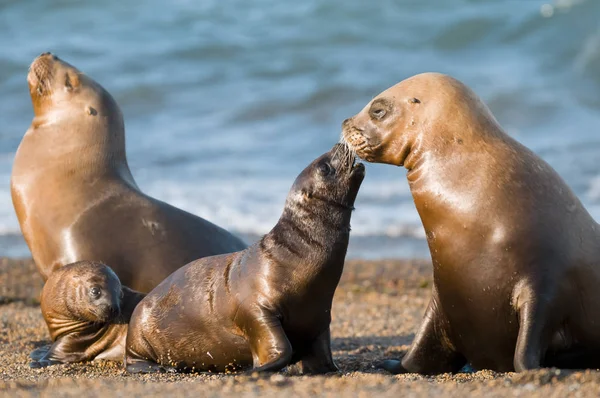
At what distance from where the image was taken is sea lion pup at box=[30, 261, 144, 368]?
7.46 metres

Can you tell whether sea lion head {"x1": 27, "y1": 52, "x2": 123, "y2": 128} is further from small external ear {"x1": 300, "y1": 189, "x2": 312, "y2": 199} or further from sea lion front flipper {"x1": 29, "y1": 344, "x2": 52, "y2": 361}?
small external ear {"x1": 300, "y1": 189, "x2": 312, "y2": 199}

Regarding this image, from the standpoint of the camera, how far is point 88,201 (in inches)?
339

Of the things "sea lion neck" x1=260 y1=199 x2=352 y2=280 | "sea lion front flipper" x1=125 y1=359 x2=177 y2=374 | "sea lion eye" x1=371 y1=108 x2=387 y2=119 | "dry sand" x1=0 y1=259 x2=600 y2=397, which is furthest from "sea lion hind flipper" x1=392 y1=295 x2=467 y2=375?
"sea lion front flipper" x1=125 y1=359 x2=177 y2=374

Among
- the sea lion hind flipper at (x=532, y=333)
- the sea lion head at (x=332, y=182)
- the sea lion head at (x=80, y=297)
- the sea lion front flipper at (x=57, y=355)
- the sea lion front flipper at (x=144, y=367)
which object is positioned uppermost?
the sea lion head at (x=332, y=182)

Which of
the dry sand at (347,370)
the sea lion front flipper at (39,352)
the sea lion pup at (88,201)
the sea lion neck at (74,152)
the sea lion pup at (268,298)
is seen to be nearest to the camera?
the dry sand at (347,370)

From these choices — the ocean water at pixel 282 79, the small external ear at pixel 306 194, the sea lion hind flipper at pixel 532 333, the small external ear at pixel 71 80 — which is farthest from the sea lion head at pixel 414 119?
the ocean water at pixel 282 79

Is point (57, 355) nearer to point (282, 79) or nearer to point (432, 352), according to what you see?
point (432, 352)

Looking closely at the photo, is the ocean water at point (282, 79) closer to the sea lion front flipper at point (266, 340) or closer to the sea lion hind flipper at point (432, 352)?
the sea lion hind flipper at point (432, 352)

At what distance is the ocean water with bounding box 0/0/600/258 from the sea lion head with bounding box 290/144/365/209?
5917 millimetres

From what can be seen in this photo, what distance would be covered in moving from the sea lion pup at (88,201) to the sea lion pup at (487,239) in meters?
2.33

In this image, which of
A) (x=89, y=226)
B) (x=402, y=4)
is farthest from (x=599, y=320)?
(x=402, y=4)

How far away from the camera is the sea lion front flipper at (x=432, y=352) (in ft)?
21.1

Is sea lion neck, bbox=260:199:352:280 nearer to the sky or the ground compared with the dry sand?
nearer to the sky

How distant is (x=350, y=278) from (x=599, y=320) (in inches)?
225
